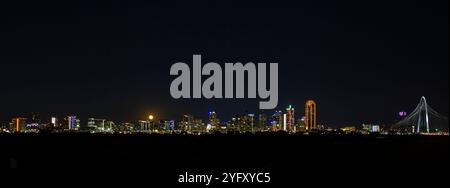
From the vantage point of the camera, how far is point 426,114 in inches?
5891
